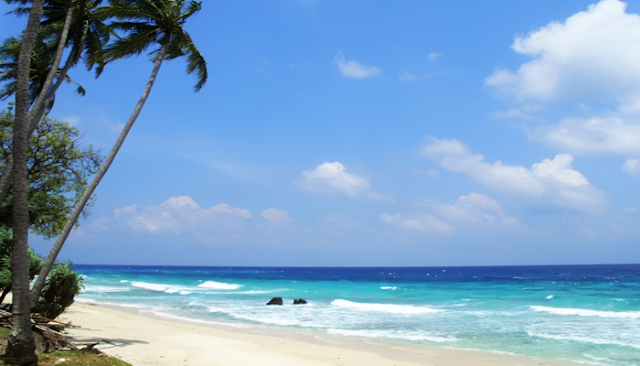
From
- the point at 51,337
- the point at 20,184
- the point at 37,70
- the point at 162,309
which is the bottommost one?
the point at 162,309

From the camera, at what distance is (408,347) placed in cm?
1473

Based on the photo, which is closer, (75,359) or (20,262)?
(20,262)

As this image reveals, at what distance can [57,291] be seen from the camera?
34.9ft

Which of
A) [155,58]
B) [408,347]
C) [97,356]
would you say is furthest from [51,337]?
[408,347]

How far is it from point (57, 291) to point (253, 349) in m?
5.43

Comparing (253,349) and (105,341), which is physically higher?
(105,341)

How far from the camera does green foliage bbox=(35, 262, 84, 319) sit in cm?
1055

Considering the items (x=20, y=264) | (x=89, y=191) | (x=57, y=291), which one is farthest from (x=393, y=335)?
(x=20, y=264)

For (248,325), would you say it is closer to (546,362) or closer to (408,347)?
(408,347)

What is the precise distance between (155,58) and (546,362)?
44.9 ft

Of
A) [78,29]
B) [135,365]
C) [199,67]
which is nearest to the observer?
[135,365]

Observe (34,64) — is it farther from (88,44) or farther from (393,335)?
(393,335)

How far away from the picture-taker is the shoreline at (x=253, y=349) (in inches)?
440

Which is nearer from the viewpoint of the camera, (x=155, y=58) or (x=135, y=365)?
(x=135, y=365)
